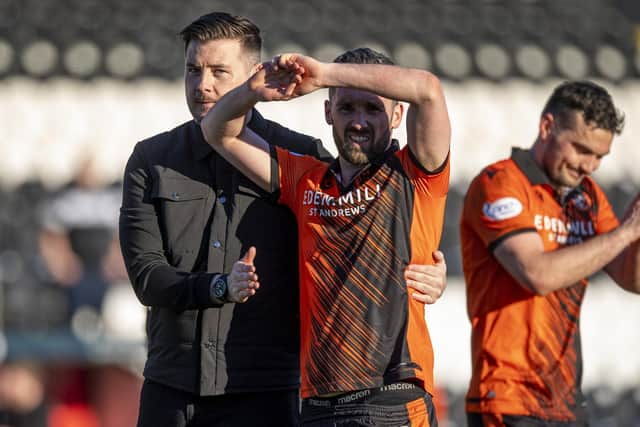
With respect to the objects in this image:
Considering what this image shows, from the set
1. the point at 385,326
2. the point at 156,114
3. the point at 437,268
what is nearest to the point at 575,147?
the point at 437,268

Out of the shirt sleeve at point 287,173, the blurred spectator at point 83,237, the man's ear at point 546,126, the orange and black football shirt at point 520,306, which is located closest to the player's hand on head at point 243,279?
the shirt sleeve at point 287,173

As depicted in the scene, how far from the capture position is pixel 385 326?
3.33 metres

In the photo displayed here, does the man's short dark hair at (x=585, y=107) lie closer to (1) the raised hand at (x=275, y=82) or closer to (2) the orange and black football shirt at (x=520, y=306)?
(2) the orange and black football shirt at (x=520, y=306)

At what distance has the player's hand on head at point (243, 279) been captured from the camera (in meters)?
3.32

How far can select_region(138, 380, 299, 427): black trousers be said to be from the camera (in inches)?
142

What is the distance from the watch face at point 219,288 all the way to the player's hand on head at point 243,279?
5 centimetres

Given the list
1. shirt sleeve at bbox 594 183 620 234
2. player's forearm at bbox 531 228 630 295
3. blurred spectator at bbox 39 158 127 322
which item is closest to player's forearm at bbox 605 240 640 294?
shirt sleeve at bbox 594 183 620 234

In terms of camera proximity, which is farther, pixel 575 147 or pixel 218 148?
pixel 575 147

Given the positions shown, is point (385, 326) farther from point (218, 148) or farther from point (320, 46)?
point (320, 46)

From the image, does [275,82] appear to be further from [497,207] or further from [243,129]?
[497,207]

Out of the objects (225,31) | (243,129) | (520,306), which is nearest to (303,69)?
(243,129)

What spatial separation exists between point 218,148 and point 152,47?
6501mm

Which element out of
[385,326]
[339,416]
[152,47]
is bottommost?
[339,416]

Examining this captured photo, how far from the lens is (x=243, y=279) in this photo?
3.33 m
